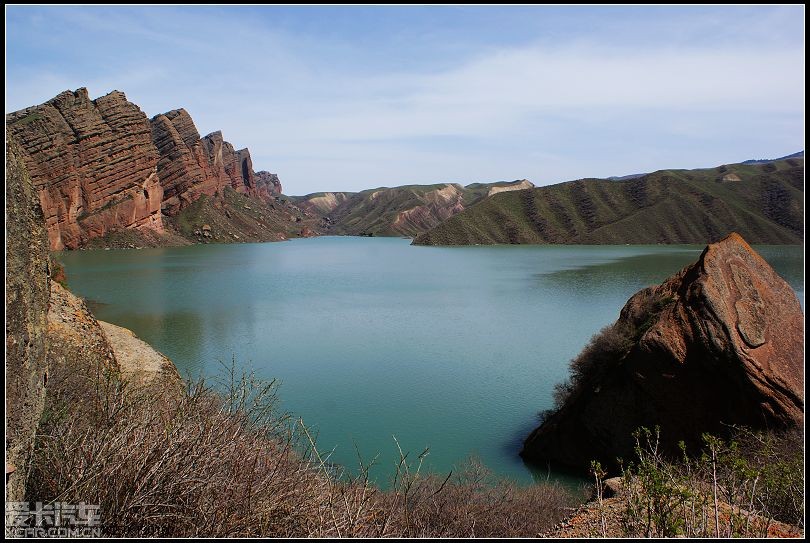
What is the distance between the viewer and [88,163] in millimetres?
93938

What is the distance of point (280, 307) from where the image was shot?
111 feet

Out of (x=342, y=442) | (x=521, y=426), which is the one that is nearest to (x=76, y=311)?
(x=342, y=442)

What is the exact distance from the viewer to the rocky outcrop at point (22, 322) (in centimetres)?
391

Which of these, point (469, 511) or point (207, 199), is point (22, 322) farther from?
point (207, 199)

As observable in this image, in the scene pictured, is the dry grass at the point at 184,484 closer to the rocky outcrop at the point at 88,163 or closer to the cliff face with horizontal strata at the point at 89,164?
the cliff face with horizontal strata at the point at 89,164

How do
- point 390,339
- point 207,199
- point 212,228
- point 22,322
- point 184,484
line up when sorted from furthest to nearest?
point 207,199 → point 212,228 → point 390,339 → point 22,322 → point 184,484

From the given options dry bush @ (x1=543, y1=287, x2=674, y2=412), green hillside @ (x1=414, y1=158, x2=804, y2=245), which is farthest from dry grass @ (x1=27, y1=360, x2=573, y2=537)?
green hillside @ (x1=414, y1=158, x2=804, y2=245)

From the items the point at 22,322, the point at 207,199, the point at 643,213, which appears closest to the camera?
the point at 22,322

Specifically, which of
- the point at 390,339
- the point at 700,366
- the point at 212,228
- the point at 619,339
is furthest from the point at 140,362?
the point at 212,228

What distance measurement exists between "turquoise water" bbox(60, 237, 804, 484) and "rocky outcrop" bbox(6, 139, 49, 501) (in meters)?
5.97

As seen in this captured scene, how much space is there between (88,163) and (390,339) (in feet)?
299

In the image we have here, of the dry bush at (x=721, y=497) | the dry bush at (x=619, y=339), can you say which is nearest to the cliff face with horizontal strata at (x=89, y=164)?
the dry bush at (x=619, y=339)

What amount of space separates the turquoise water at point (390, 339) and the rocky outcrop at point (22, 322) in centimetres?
597

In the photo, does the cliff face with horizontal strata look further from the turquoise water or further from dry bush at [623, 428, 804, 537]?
dry bush at [623, 428, 804, 537]
